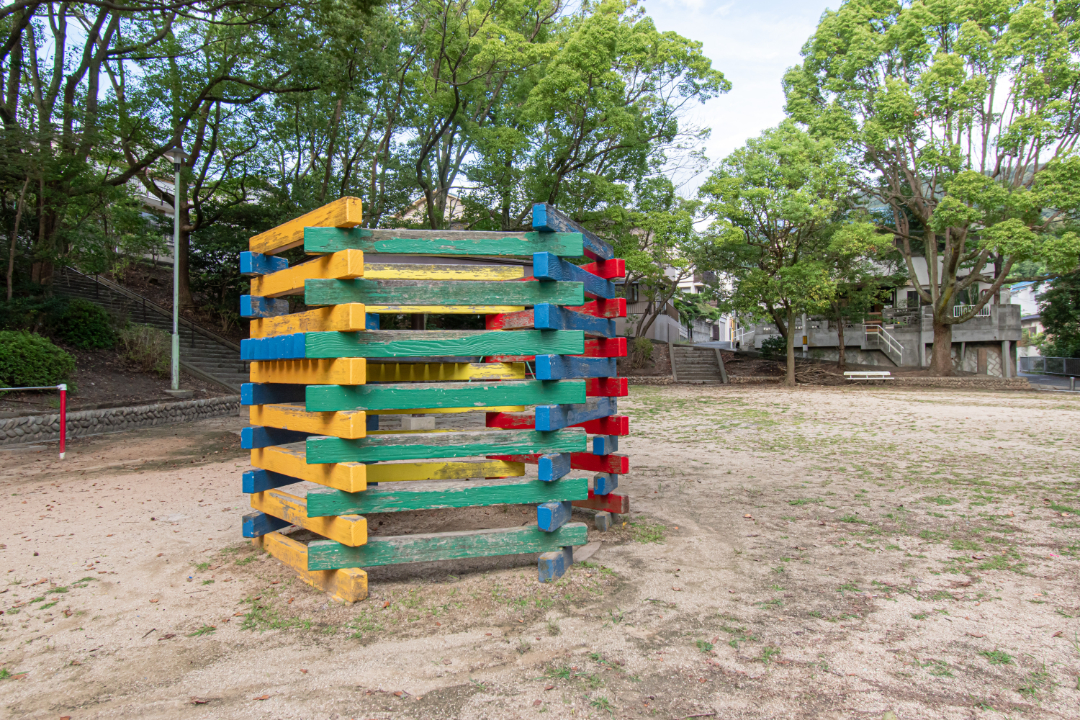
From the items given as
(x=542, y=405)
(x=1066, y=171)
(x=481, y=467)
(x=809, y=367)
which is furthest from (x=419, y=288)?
(x=809, y=367)

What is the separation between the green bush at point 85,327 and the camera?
14.3 meters

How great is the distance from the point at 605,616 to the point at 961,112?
25430mm

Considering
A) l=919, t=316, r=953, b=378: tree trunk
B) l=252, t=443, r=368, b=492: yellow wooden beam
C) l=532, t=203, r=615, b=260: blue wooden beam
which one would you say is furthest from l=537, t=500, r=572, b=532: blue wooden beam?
l=919, t=316, r=953, b=378: tree trunk

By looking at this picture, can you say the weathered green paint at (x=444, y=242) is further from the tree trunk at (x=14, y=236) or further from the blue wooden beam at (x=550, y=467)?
the tree trunk at (x=14, y=236)

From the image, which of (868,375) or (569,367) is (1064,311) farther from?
(569,367)

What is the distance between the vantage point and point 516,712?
2.45 m

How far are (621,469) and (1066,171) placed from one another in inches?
933

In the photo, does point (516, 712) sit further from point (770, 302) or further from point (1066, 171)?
point (1066, 171)

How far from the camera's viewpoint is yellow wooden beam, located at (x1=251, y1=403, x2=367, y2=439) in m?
3.43

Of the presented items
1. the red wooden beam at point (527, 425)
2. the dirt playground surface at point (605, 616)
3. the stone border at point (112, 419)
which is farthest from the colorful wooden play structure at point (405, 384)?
the stone border at point (112, 419)

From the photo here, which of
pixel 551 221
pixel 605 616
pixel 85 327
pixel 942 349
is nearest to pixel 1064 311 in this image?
pixel 942 349

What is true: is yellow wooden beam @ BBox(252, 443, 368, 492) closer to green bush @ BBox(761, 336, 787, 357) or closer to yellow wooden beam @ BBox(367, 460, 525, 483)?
yellow wooden beam @ BBox(367, 460, 525, 483)

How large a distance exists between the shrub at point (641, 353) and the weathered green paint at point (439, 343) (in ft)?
78.5

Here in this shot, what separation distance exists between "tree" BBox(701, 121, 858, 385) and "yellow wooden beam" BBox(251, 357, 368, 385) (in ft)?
66.5
